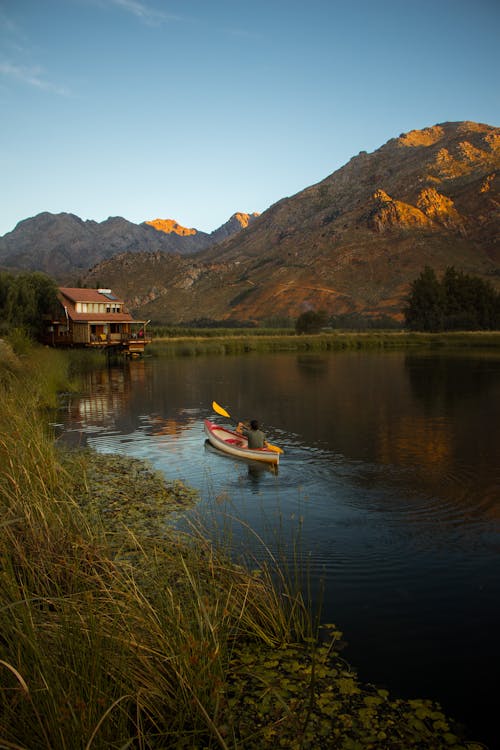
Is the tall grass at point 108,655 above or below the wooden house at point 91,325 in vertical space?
below

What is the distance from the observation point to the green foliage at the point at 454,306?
10006 centimetres

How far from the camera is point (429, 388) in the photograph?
40594 mm

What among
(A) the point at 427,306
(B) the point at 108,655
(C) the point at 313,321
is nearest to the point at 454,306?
(A) the point at 427,306

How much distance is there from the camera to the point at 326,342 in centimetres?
8881

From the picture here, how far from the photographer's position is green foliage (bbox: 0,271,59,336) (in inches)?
2343

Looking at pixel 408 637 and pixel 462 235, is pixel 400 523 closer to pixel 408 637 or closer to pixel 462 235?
pixel 408 637

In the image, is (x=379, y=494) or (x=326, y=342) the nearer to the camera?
(x=379, y=494)

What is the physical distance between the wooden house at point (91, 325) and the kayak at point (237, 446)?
48.7 meters

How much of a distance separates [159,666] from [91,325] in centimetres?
6924

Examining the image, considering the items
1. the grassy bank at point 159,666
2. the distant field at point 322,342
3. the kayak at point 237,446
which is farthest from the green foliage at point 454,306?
the grassy bank at point 159,666

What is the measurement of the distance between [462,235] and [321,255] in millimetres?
44738

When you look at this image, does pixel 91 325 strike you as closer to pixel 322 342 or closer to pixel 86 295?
pixel 86 295

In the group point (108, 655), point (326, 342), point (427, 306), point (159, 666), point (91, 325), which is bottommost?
point (159, 666)

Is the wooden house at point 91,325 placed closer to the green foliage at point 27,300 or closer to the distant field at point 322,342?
the green foliage at point 27,300
